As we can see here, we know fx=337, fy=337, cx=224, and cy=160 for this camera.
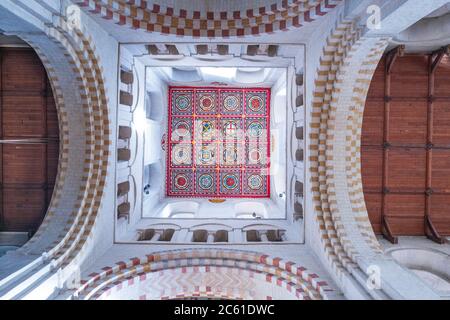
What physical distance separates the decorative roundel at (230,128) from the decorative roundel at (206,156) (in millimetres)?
976

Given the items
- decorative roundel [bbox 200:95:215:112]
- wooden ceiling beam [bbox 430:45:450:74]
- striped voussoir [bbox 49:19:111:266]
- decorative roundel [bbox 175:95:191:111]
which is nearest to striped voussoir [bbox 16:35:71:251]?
striped voussoir [bbox 49:19:111:266]

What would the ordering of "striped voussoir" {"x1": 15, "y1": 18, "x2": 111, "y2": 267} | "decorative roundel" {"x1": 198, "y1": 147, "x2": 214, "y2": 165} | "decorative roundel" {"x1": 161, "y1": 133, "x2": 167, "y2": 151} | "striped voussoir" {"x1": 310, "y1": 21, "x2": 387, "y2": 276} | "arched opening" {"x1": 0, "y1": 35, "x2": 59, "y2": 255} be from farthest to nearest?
"decorative roundel" {"x1": 198, "y1": 147, "x2": 214, "y2": 165}
"decorative roundel" {"x1": 161, "y1": 133, "x2": 167, "y2": 151}
"arched opening" {"x1": 0, "y1": 35, "x2": 59, "y2": 255}
"striped voussoir" {"x1": 15, "y1": 18, "x2": 111, "y2": 267}
"striped voussoir" {"x1": 310, "y1": 21, "x2": 387, "y2": 276}

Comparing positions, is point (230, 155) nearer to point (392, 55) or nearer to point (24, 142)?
point (392, 55)

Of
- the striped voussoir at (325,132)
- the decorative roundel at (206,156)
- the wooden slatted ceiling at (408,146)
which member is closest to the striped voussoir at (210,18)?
the striped voussoir at (325,132)

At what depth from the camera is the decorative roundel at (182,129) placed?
13898 mm

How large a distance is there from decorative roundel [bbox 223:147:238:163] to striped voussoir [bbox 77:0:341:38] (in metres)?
7.14

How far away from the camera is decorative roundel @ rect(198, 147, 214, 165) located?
14016 millimetres

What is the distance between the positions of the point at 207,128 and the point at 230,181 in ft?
7.92

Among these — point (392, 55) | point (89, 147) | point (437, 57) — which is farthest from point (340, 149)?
point (89, 147)

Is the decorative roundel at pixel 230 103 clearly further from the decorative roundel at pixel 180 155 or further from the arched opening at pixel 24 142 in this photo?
the arched opening at pixel 24 142

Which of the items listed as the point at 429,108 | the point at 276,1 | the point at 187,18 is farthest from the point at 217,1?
the point at 429,108

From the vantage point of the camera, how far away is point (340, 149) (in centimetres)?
715

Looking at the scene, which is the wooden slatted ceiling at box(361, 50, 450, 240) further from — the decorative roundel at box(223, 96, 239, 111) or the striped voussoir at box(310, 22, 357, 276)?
the decorative roundel at box(223, 96, 239, 111)

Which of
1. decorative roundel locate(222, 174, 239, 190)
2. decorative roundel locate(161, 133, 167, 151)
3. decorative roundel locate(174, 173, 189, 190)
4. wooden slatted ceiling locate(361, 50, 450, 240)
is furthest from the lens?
decorative roundel locate(222, 174, 239, 190)
